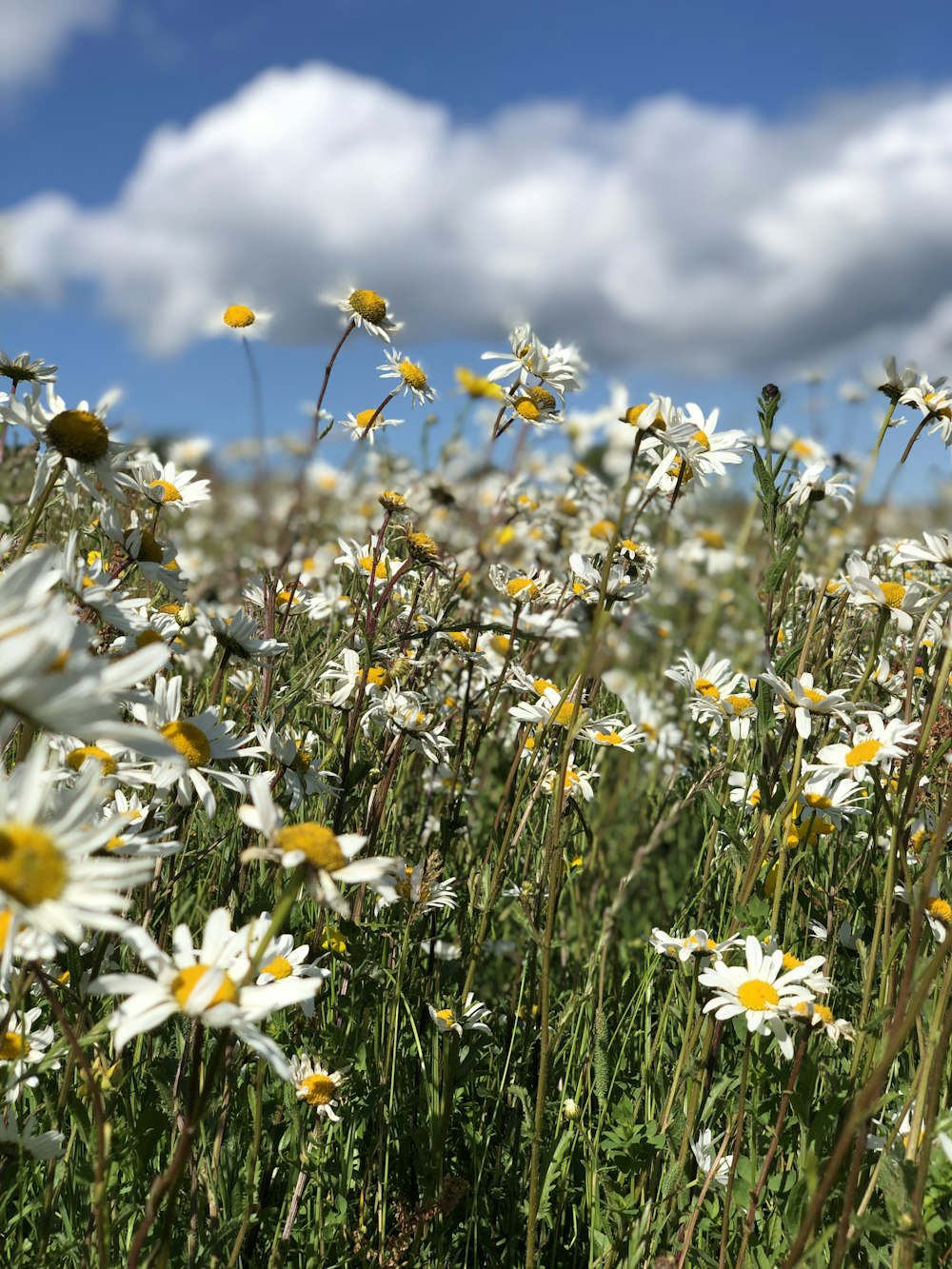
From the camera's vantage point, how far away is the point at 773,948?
1808 millimetres

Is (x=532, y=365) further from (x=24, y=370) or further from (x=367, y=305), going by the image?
(x=24, y=370)

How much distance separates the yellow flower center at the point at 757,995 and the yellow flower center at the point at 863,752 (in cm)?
48

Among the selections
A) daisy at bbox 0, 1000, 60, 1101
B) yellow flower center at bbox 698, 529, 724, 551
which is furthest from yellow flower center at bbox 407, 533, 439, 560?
yellow flower center at bbox 698, 529, 724, 551

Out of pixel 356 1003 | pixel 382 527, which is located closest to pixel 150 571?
Answer: pixel 382 527

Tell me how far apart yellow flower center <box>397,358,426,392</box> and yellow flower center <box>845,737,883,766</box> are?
151cm

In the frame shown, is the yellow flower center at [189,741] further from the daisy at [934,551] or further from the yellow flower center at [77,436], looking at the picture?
the daisy at [934,551]

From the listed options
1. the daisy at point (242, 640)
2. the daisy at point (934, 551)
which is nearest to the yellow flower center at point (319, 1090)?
the daisy at point (242, 640)

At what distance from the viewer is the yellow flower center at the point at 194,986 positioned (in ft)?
3.46

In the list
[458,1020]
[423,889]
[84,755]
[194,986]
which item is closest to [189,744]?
[84,755]

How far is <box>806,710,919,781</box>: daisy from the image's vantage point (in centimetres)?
185

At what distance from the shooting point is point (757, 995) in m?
1.68

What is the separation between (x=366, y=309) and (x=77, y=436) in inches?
47.8

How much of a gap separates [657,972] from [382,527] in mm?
1466

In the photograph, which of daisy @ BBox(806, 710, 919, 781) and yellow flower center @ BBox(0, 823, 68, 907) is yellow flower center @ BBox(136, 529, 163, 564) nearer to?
yellow flower center @ BBox(0, 823, 68, 907)
